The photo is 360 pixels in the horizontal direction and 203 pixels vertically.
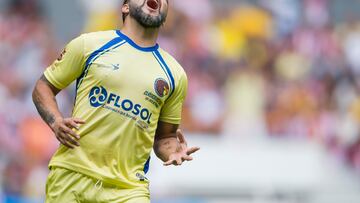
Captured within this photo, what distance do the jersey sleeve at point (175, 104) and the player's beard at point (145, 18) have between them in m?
0.45

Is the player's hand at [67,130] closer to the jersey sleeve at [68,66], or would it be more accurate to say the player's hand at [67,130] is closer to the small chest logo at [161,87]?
the jersey sleeve at [68,66]

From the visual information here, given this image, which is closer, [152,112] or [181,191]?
[152,112]

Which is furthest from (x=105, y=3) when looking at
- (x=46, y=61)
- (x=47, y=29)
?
(x=46, y=61)

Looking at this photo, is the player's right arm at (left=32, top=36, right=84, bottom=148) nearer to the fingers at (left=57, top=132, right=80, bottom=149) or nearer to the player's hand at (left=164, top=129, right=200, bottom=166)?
the fingers at (left=57, top=132, right=80, bottom=149)

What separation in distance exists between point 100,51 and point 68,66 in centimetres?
25

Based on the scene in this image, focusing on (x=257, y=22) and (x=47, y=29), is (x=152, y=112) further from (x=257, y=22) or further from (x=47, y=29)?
(x=257, y=22)

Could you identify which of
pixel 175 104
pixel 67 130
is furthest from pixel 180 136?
pixel 67 130

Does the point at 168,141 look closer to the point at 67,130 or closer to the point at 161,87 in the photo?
the point at 161,87

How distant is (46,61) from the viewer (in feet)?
51.9

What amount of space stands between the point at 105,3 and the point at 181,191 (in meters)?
3.98

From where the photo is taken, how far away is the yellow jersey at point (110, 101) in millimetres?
7617

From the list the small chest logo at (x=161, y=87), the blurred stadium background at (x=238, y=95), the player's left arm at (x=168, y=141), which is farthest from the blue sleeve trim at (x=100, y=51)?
the blurred stadium background at (x=238, y=95)

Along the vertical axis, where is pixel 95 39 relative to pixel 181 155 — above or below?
above

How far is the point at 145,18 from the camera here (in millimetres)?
7738
